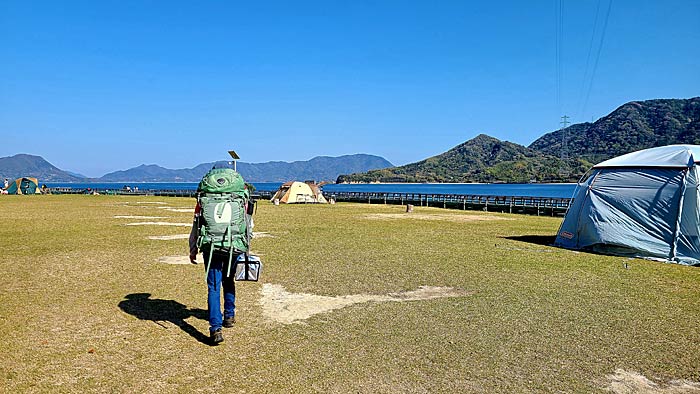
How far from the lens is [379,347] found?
5066 mm

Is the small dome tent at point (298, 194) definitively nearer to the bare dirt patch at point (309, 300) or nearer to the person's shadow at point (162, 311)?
the bare dirt patch at point (309, 300)

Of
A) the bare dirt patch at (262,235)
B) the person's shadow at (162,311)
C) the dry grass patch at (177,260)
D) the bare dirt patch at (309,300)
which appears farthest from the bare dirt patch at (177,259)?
the bare dirt patch at (262,235)

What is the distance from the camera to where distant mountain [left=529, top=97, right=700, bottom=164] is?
124938 mm

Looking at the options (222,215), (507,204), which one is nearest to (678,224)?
(222,215)

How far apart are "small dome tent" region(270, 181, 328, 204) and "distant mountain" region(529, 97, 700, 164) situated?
336ft

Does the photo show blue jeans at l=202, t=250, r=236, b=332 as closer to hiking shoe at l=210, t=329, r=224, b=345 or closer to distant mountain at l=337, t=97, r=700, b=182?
hiking shoe at l=210, t=329, r=224, b=345

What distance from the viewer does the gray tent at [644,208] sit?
36.2 feet

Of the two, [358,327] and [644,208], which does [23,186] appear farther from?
[358,327]

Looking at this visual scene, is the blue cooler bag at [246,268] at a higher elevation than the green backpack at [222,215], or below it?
below

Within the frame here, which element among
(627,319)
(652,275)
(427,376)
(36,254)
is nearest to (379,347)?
(427,376)

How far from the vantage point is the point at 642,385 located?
4254 mm

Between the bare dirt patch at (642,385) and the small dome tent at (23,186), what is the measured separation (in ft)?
218

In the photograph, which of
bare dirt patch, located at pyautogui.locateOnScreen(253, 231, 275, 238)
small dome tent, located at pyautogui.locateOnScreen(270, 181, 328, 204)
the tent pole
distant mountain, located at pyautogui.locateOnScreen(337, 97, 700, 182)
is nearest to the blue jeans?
bare dirt patch, located at pyautogui.locateOnScreen(253, 231, 275, 238)

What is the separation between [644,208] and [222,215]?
10442 millimetres
